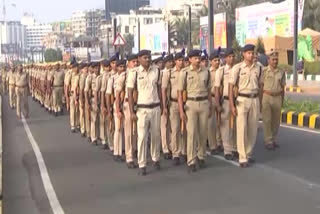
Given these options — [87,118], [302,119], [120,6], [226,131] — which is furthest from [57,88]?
[120,6]

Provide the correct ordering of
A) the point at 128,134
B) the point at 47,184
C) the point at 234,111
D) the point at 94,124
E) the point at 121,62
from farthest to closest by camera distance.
A: the point at 94,124 < the point at 121,62 < the point at 128,134 < the point at 234,111 < the point at 47,184

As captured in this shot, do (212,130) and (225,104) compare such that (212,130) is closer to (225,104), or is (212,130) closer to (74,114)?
(225,104)

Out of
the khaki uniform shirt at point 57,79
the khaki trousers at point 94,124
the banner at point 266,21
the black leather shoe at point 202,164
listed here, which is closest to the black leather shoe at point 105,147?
the khaki trousers at point 94,124

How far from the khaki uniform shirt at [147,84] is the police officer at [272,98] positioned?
9.20 feet

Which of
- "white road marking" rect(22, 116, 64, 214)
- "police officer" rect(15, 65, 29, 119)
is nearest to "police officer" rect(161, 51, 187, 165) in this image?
"white road marking" rect(22, 116, 64, 214)

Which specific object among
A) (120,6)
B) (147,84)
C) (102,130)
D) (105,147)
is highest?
(120,6)

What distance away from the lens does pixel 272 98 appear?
1111 cm

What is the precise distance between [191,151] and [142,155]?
2.34 feet

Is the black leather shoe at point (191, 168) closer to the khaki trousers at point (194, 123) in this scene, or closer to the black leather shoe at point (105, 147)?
the khaki trousers at point (194, 123)

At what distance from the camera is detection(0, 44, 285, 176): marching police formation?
9.01 meters

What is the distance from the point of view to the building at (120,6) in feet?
430

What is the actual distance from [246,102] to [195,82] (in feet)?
2.72

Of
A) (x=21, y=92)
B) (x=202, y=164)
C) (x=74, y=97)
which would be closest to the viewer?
(x=202, y=164)

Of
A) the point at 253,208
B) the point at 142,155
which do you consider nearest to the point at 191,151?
the point at 142,155
